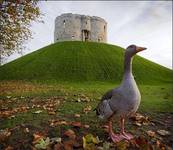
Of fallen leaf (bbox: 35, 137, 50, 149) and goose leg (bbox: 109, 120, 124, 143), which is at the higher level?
goose leg (bbox: 109, 120, 124, 143)

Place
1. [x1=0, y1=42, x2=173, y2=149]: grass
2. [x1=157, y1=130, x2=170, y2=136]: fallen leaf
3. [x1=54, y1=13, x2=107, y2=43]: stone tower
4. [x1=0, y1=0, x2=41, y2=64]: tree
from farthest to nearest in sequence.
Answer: [x1=54, y1=13, x2=107, y2=43]: stone tower → [x1=0, y1=0, x2=41, y2=64]: tree → [x1=0, y1=42, x2=173, y2=149]: grass → [x1=157, y1=130, x2=170, y2=136]: fallen leaf

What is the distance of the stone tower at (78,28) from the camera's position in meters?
81.1

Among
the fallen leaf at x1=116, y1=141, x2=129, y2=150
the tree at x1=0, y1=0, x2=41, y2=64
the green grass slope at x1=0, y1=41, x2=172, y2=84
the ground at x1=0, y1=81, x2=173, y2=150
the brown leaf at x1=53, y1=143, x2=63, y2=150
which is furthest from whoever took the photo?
the green grass slope at x1=0, y1=41, x2=172, y2=84

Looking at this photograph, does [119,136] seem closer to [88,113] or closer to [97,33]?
[88,113]

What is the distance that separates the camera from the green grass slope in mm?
44156

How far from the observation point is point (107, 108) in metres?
8.23

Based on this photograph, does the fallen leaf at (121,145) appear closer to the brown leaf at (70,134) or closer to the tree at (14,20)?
the brown leaf at (70,134)

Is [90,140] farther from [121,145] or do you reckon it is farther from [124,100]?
[124,100]

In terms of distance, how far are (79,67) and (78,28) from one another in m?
35.3

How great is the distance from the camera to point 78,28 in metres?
82.1

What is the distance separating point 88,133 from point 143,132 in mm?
1736

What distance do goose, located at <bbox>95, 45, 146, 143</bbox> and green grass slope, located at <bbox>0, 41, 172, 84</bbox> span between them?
33.2 m

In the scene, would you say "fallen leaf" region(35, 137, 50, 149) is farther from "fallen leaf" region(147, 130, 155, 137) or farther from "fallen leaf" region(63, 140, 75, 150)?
"fallen leaf" region(147, 130, 155, 137)

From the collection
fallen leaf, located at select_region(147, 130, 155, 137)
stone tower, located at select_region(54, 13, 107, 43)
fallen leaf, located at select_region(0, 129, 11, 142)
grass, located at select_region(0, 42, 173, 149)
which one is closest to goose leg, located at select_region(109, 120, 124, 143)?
grass, located at select_region(0, 42, 173, 149)
